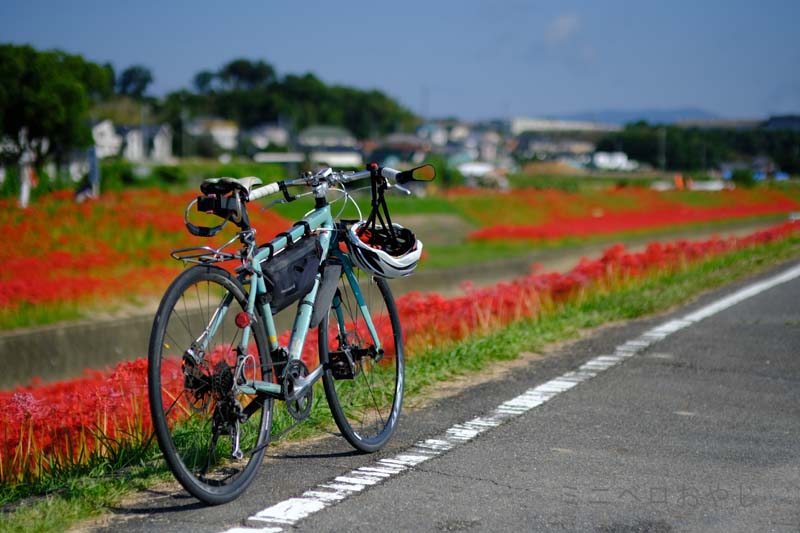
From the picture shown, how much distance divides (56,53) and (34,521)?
4357 cm

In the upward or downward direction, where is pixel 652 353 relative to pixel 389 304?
downward

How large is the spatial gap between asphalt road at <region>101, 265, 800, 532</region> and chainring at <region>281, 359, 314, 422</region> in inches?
11.0

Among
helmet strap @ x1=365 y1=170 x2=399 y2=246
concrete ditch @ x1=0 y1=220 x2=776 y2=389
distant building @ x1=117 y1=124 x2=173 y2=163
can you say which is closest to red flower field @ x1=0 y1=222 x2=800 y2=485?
helmet strap @ x1=365 y1=170 x2=399 y2=246

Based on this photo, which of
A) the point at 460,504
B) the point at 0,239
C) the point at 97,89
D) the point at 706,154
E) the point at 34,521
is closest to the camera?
the point at 34,521

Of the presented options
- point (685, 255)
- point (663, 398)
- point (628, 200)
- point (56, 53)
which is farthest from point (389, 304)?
point (628, 200)

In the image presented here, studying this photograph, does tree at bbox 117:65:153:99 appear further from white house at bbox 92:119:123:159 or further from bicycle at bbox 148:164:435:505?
bicycle at bbox 148:164:435:505

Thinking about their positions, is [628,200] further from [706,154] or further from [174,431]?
[174,431]

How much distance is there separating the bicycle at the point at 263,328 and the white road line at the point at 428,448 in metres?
0.22

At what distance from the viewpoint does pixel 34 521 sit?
4402 millimetres

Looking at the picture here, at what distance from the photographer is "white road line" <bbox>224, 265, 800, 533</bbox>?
4.64 m

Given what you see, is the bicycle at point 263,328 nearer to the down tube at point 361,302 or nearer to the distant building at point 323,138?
the down tube at point 361,302

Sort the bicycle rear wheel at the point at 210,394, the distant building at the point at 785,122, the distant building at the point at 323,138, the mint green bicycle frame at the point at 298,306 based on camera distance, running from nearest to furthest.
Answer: the bicycle rear wheel at the point at 210,394, the mint green bicycle frame at the point at 298,306, the distant building at the point at 785,122, the distant building at the point at 323,138

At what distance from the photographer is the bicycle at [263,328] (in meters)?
4.63

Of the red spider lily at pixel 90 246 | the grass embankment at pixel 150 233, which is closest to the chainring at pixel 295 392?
the grass embankment at pixel 150 233
